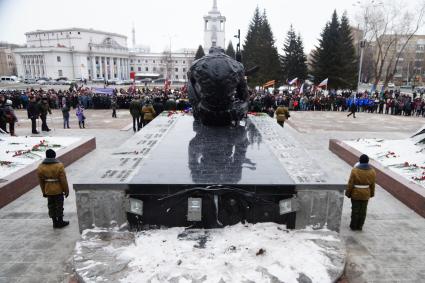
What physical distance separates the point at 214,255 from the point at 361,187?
2.95m

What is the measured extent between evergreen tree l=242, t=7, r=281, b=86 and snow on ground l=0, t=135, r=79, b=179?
34428 millimetres

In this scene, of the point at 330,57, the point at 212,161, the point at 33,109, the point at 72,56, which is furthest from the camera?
the point at 72,56

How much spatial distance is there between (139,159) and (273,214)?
8.30 feet

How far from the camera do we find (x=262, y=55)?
44250 millimetres

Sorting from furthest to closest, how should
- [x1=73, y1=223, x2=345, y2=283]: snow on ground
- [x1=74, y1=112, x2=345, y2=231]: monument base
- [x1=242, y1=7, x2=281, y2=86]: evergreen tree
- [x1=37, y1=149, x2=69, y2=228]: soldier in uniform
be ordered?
1. [x1=242, y1=7, x2=281, y2=86]: evergreen tree
2. [x1=37, y1=149, x2=69, y2=228]: soldier in uniform
3. [x1=74, y1=112, x2=345, y2=231]: monument base
4. [x1=73, y1=223, x2=345, y2=283]: snow on ground

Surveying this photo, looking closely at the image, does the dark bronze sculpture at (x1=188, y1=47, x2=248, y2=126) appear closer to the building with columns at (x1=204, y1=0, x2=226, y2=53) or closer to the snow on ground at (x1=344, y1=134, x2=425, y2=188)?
the snow on ground at (x1=344, y1=134, x2=425, y2=188)

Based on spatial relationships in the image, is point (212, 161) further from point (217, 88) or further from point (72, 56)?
point (72, 56)

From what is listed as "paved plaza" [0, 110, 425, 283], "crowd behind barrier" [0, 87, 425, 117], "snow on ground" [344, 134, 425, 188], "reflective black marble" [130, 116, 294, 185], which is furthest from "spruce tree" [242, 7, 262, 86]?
"reflective black marble" [130, 116, 294, 185]

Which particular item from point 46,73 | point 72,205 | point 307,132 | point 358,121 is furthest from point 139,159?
point 46,73

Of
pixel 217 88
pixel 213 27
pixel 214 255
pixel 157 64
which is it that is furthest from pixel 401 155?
pixel 157 64

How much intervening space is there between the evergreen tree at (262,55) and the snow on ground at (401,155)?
3271 centimetres

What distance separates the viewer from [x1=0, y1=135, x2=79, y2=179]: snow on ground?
27.2ft

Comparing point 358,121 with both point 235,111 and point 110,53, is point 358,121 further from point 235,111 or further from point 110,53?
point 110,53

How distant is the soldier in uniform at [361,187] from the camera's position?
5.72 meters
